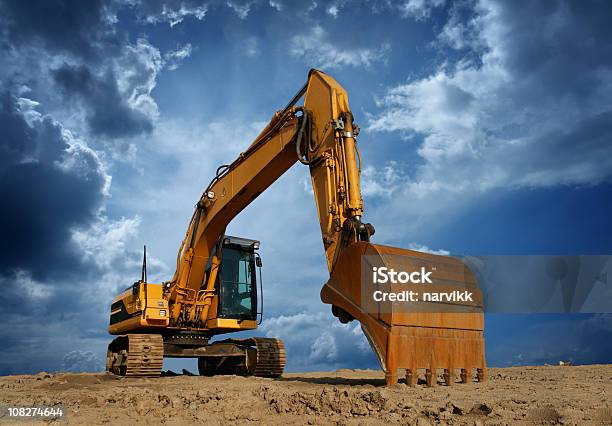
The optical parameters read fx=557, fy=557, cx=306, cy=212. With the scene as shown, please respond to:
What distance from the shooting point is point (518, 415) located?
4.76 metres

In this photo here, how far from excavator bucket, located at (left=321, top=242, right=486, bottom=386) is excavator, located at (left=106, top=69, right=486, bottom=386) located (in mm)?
14

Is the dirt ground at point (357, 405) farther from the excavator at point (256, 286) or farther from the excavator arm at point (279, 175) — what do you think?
the excavator arm at point (279, 175)

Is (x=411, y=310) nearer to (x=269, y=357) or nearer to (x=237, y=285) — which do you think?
(x=269, y=357)

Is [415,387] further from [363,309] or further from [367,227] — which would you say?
[367,227]

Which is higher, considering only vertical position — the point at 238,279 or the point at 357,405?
the point at 238,279

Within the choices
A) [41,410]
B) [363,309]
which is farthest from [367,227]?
[41,410]

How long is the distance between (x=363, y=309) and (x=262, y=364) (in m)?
5.27

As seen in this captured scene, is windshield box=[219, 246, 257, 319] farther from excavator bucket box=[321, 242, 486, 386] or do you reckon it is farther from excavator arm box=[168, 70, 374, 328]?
excavator bucket box=[321, 242, 486, 386]

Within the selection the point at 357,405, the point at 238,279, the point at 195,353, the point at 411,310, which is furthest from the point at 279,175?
the point at 357,405

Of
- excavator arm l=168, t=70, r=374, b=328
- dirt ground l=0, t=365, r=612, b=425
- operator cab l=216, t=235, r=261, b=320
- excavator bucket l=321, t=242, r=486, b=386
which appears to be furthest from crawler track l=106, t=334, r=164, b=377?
excavator bucket l=321, t=242, r=486, b=386

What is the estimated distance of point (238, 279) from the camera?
11.9 m

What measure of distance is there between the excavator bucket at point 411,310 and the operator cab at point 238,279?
4.97 meters

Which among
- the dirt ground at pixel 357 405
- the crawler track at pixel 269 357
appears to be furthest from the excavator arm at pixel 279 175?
the dirt ground at pixel 357 405

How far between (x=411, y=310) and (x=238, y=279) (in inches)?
240
